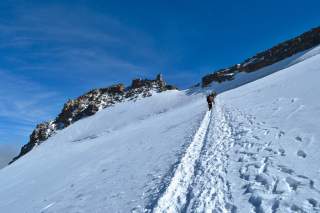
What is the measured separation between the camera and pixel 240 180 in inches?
344

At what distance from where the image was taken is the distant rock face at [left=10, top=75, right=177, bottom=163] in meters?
88.8

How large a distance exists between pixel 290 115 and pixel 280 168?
7766 mm

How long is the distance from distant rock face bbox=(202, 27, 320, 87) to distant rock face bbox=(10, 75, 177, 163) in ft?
49.2

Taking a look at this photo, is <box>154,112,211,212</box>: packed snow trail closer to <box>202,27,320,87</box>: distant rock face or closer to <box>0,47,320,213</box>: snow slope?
<box>0,47,320,213</box>: snow slope

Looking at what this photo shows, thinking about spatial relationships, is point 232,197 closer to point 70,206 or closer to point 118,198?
point 118,198

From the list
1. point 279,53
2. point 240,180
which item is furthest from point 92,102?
point 240,180

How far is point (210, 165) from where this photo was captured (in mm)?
10789

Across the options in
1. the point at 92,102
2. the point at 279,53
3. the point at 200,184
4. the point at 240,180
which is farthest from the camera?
the point at 92,102

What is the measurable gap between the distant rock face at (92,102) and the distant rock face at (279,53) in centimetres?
1500

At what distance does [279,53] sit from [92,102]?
56485mm

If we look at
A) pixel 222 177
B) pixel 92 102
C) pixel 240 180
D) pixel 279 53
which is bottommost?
pixel 240 180

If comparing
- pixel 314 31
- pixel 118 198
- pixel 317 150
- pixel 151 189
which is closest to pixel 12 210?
pixel 118 198

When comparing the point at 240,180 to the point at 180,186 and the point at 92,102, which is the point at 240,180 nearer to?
the point at 180,186

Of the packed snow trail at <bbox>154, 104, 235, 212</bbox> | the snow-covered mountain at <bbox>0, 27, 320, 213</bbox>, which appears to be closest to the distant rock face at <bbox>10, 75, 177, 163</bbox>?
the snow-covered mountain at <bbox>0, 27, 320, 213</bbox>
